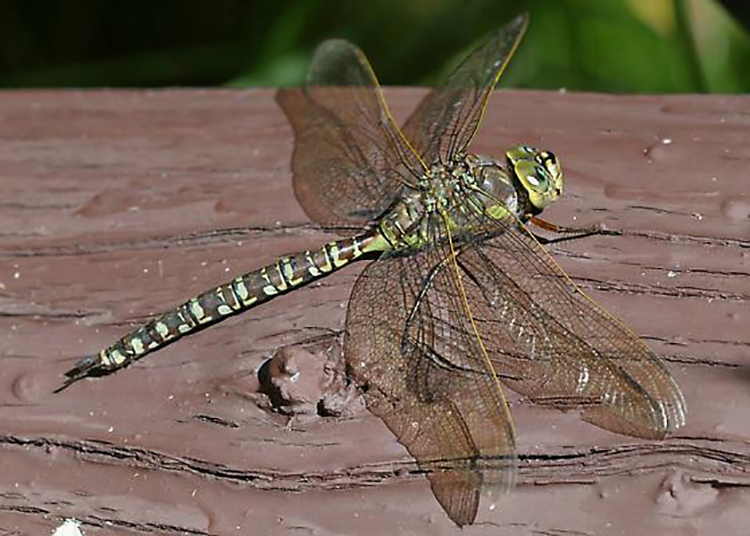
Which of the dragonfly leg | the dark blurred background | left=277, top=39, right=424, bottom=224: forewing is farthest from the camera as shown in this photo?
the dark blurred background

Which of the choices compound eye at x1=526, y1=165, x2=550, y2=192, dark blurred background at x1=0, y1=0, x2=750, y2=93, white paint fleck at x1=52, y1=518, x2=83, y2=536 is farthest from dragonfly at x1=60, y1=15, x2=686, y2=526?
dark blurred background at x1=0, y1=0, x2=750, y2=93

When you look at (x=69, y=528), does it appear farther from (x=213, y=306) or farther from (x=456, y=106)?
(x=456, y=106)

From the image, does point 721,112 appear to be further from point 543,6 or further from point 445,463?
point 543,6

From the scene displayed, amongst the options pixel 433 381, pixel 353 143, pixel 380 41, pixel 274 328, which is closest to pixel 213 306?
→ pixel 274 328

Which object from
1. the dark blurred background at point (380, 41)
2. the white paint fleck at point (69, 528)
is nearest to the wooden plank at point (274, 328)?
the white paint fleck at point (69, 528)

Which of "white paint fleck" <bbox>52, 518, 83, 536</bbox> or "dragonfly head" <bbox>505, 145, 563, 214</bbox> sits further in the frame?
"dragonfly head" <bbox>505, 145, 563, 214</bbox>

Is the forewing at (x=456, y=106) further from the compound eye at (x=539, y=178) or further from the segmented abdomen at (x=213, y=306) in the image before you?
the segmented abdomen at (x=213, y=306)

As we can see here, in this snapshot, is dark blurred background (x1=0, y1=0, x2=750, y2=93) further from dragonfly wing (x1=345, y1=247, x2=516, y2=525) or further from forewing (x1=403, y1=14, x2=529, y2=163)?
dragonfly wing (x1=345, y1=247, x2=516, y2=525)

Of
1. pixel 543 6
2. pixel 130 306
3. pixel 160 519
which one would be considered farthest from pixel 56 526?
pixel 543 6
